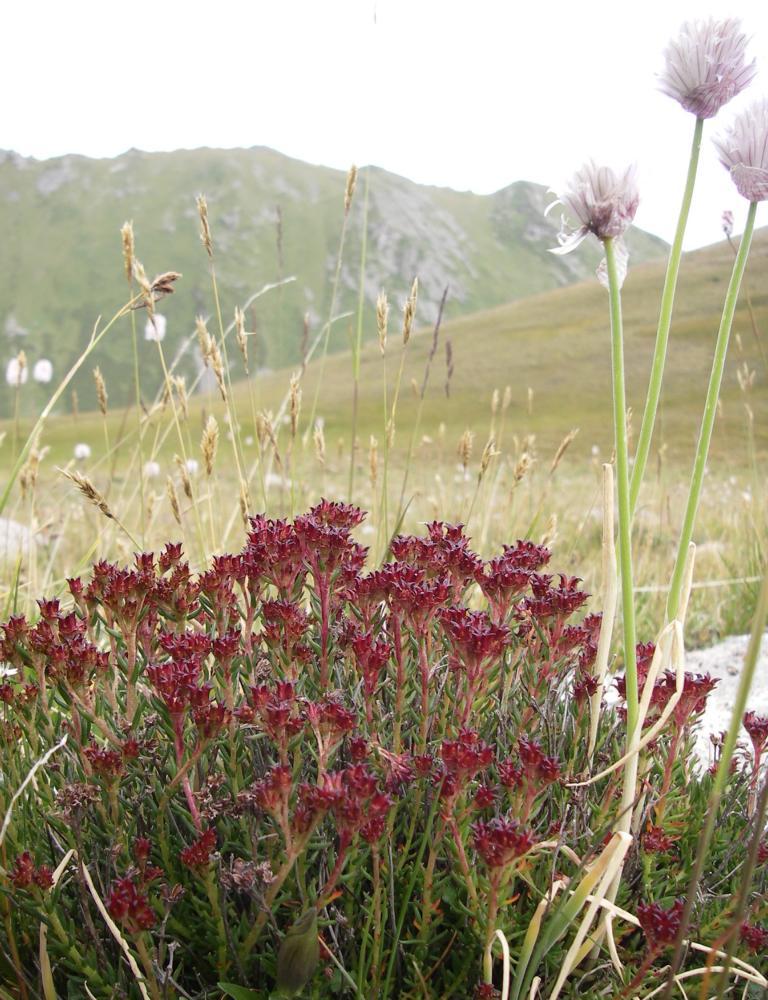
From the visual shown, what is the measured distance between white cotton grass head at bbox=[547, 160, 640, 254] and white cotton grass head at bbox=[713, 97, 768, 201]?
0.18 meters

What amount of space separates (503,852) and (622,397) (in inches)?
29.2

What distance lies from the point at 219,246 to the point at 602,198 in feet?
595

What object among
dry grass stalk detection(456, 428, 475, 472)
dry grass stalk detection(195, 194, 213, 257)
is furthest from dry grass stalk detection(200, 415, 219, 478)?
dry grass stalk detection(456, 428, 475, 472)

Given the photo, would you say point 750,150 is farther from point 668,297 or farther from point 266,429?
point 266,429

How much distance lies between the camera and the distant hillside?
504 ft

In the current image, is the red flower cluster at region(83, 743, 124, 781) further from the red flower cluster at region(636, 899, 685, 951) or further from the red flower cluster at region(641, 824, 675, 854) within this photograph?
the red flower cluster at region(641, 824, 675, 854)

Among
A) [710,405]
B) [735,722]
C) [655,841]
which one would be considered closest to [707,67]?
[710,405]

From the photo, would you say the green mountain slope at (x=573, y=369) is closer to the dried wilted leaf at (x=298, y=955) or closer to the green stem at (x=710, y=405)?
the green stem at (x=710, y=405)

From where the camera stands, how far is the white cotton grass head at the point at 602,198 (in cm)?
132

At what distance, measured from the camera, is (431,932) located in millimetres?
1373

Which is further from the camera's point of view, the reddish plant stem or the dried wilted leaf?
the reddish plant stem

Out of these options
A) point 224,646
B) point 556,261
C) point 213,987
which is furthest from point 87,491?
point 556,261

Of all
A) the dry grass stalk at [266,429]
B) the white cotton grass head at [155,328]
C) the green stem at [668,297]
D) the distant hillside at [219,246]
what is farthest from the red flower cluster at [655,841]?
the distant hillside at [219,246]

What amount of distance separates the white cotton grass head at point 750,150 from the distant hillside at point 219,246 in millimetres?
142362
